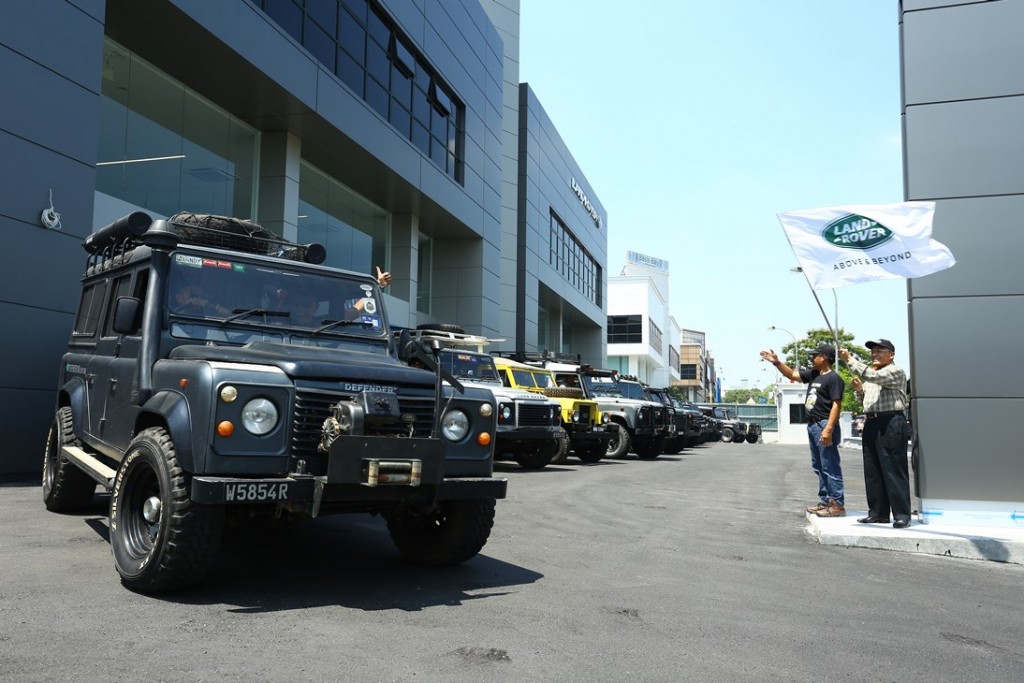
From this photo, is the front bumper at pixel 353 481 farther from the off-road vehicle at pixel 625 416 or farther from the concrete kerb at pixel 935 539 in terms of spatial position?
the off-road vehicle at pixel 625 416

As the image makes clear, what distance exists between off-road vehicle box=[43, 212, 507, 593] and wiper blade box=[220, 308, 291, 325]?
1 cm

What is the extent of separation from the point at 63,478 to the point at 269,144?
1258 cm

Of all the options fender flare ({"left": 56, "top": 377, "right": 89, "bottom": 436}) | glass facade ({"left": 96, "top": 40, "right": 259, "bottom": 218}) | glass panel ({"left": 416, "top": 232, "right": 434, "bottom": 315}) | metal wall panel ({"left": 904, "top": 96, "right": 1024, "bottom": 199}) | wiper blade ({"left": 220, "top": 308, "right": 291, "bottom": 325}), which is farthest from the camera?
glass panel ({"left": 416, "top": 232, "right": 434, "bottom": 315})

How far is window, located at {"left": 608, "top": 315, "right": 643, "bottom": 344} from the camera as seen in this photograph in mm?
72375

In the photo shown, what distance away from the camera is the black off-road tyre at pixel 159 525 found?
4379 millimetres

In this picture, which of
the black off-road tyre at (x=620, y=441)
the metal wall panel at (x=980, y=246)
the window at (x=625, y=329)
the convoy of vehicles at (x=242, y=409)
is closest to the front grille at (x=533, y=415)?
the black off-road tyre at (x=620, y=441)

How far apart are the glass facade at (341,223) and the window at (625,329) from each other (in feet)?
163

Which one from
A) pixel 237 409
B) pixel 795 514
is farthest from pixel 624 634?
pixel 795 514

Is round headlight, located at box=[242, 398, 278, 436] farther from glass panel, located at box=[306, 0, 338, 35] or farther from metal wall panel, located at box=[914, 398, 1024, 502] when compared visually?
glass panel, located at box=[306, 0, 338, 35]

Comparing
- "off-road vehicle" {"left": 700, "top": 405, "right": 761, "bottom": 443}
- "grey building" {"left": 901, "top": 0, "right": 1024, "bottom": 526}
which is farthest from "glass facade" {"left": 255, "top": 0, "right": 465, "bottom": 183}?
"off-road vehicle" {"left": 700, "top": 405, "right": 761, "bottom": 443}

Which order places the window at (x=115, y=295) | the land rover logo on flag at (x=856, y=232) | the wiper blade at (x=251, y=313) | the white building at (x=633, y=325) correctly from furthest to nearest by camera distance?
the white building at (x=633, y=325)
the land rover logo on flag at (x=856, y=232)
the window at (x=115, y=295)
the wiper blade at (x=251, y=313)

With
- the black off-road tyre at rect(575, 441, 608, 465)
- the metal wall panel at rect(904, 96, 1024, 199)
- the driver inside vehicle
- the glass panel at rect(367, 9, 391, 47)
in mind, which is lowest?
the black off-road tyre at rect(575, 441, 608, 465)

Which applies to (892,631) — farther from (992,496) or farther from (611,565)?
(992,496)

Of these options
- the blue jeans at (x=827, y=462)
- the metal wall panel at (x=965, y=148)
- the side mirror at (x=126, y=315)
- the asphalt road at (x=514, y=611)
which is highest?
the metal wall panel at (x=965, y=148)
